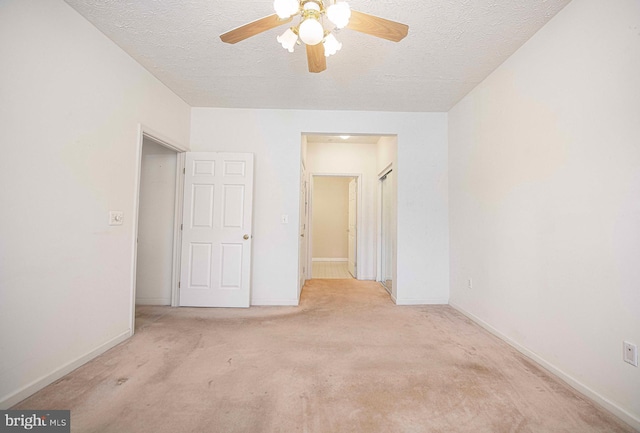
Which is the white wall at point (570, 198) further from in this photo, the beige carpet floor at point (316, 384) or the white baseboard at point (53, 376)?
the white baseboard at point (53, 376)

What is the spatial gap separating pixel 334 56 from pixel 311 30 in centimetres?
114

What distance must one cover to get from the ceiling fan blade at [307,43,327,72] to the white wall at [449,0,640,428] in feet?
5.62

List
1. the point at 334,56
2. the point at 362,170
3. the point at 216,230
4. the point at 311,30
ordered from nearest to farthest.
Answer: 1. the point at 311,30
2. the point at 334,56
3. the point at 216,230
4. the point at 362,170

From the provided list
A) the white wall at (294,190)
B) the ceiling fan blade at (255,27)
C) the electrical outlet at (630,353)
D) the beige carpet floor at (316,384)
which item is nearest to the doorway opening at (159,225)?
the white wall at (294,190)

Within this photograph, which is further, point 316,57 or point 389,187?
point 389,187

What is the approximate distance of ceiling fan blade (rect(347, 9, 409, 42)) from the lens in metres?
1.37

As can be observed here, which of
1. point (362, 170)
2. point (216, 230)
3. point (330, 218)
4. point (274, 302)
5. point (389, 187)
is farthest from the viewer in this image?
point (330, 218)

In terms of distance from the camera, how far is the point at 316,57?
5.39 feet

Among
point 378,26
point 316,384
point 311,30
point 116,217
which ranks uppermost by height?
point 378,26

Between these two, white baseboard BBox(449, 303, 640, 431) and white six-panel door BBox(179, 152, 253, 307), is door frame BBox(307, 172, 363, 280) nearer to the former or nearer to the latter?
white six-panel door BBox(179, 152, 253, 307)

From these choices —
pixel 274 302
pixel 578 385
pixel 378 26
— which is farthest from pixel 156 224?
pixel 578 385

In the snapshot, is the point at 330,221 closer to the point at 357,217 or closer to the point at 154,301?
the point at 357,217

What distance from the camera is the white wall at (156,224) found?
331 cm

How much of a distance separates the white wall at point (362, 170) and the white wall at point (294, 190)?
1.52m
